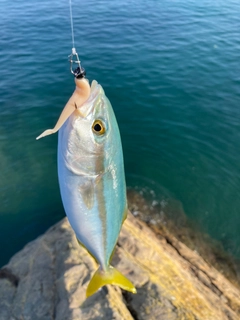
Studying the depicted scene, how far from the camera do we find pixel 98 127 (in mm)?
2268

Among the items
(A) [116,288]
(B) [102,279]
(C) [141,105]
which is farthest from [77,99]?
(C) [141,105]

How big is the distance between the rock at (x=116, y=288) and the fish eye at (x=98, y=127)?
8.71 feet

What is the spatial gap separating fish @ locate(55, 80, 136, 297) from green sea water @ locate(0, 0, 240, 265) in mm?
4312

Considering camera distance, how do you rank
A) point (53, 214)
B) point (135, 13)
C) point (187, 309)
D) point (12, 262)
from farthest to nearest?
1. point (135, 13)
2. point (53, 214)
3. point (12, 262)
4. point (187, 309)

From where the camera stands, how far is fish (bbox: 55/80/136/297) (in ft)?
7.34

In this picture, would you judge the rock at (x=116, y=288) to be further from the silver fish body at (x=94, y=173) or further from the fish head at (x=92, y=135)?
the fish head at (x=92, y=135)

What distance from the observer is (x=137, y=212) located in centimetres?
715

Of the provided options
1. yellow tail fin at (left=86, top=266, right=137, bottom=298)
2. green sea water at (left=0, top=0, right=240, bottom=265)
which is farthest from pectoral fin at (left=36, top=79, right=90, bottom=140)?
green sea water at (left=0, top=0, right=240, bottom=265)

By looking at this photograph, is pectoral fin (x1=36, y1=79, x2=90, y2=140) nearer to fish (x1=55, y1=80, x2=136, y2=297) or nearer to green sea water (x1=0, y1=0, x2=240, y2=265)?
fish (x1=55, y1=80, x2=136, y2=297)

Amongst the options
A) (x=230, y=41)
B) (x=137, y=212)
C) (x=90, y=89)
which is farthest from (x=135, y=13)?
(x=90, y=89)

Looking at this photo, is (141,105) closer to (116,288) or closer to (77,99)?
(116,288)

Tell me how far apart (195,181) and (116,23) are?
12358 millimetres

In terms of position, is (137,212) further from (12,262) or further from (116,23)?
(116,23)

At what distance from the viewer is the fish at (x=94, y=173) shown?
7.34 ft
